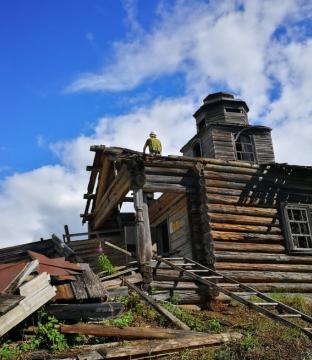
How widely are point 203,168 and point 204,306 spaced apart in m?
4.48

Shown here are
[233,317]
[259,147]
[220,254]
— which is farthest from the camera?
[259,147]

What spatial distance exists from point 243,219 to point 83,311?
25.9ft

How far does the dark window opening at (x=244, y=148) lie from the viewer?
947 inches

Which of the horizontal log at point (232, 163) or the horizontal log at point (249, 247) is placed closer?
the horizontal log at point (249, 247)

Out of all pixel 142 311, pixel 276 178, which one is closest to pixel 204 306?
pixel 142 311

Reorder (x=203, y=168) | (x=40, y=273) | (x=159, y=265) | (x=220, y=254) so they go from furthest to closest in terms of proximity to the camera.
Result: (x=203, y=168)
(x=220, y=254)
(x=159, y=265)
(x=40, y=273)

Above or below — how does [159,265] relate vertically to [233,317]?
above

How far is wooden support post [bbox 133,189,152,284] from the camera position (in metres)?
11.5

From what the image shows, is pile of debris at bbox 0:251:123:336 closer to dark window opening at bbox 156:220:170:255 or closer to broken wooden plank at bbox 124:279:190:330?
broken wooden plank at bbox 124:279:190:330

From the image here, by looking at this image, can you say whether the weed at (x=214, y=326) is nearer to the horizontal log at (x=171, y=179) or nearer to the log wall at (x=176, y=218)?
the log wall at (x=176, y=218)

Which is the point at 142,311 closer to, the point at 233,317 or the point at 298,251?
the point at 233,317

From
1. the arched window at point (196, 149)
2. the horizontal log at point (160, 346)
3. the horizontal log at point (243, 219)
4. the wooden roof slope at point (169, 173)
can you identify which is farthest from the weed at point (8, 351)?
the arched window at point (196, 149)

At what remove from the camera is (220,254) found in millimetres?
13195

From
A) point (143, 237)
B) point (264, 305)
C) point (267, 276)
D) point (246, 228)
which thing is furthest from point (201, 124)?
point (264, 305)
